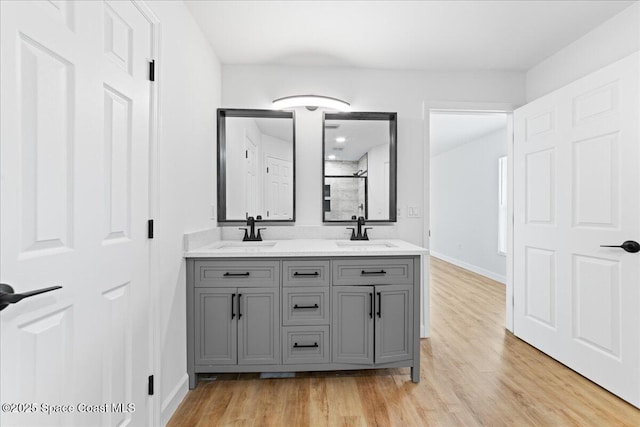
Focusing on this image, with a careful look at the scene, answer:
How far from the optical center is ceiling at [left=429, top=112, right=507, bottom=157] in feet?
15.1

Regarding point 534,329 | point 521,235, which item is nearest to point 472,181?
point 521,235

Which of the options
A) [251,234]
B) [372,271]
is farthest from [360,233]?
[251,234]

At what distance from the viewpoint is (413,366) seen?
211cm

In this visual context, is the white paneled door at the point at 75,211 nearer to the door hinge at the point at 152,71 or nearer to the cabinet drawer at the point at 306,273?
the door hinge at the point at 152,71

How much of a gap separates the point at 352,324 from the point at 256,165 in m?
1.56

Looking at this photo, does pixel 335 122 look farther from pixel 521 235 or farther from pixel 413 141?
pixel 521 235

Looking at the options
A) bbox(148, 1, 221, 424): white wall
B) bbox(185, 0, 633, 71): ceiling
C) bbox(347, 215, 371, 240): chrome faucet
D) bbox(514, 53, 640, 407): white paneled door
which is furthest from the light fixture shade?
bbox(514, 53, 640, 407): white paneled door

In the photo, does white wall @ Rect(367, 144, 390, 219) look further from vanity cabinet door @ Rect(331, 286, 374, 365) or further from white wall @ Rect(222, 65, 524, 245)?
vanity cabinet door @ Rect(331, 286, 374, 365)

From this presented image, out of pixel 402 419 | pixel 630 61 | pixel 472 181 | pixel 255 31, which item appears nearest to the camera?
pixel 402 419

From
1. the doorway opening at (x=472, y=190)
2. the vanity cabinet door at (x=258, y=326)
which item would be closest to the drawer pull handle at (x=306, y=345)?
the vanity cabinet door at (x=258, y=326)

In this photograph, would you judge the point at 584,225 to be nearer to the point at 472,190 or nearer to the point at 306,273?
the point at 306,273

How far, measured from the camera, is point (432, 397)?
1940 millimetres

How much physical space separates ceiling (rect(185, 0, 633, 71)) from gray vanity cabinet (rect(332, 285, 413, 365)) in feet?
6.06

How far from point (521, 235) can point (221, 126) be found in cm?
286
